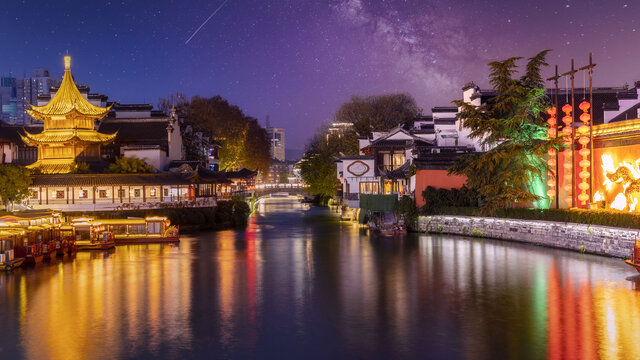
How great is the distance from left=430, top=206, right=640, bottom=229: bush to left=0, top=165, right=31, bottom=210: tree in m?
36.0

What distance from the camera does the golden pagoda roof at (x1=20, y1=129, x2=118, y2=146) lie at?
6172 centimetres

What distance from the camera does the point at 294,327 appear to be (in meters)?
19.0

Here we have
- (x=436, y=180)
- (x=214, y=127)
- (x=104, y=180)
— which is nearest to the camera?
(x=436, y=180)

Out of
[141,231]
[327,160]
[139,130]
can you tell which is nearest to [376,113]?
[327,160]

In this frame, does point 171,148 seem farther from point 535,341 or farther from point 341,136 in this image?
point 535,341

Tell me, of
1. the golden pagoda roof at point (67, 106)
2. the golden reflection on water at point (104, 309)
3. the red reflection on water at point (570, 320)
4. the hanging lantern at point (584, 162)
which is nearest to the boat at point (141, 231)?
the golden reflection on water at point (104, 309)

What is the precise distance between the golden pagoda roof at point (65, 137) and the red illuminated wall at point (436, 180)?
3398cm

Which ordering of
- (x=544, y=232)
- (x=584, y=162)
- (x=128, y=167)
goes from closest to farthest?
(x=584, y=162) < (x=544, y=232) < (x=128, y=167)

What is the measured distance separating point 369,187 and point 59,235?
108 ft

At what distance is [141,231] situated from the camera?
1750 inches

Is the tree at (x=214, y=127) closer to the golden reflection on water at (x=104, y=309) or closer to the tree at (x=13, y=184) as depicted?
the tree at (x=13, y=184)

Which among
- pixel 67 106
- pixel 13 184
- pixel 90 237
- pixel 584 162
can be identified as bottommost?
pixel 90 237

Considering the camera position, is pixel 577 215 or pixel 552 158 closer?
pixel 577 215

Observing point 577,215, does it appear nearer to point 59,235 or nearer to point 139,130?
point 59,235
